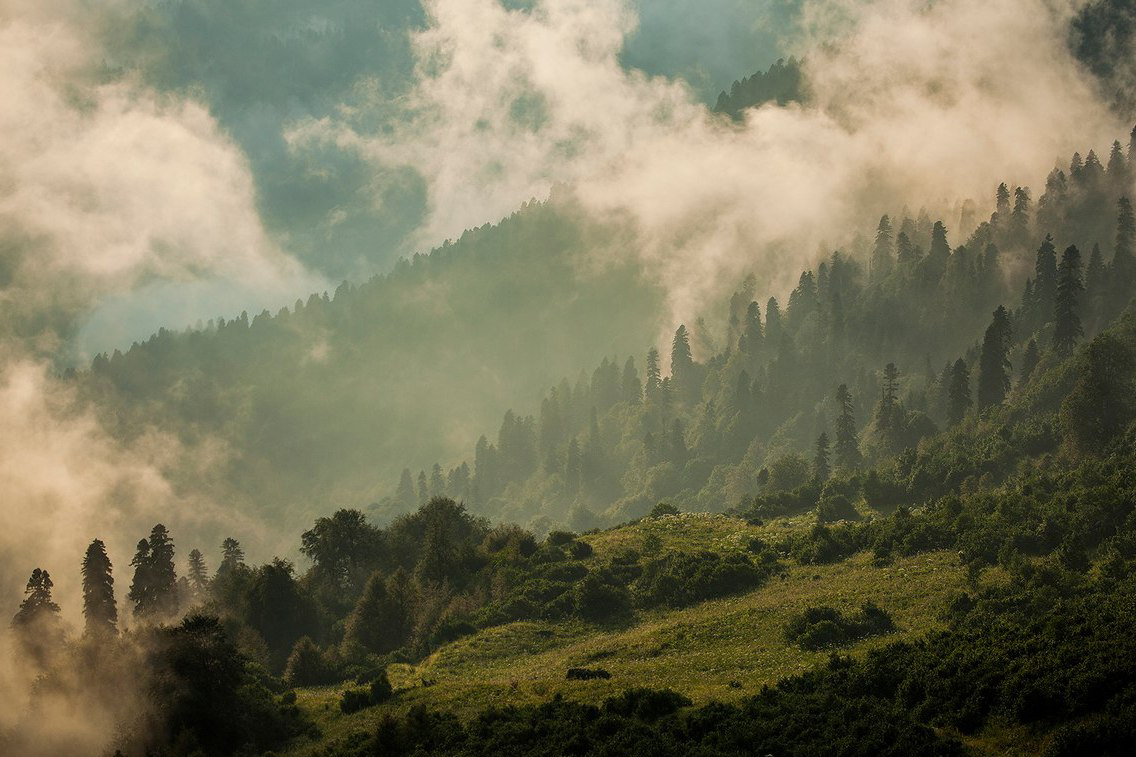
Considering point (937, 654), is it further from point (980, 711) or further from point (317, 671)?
point (317, 671)

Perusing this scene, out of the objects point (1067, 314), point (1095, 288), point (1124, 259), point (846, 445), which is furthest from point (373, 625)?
point (1124, 259)

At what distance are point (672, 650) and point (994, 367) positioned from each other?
4079 inches

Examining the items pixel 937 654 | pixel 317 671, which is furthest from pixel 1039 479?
pixel 317 671

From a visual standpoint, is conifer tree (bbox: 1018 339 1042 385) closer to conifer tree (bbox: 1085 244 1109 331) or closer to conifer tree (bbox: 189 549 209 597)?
conifer tree (bbox: 1085 244 1109 331)

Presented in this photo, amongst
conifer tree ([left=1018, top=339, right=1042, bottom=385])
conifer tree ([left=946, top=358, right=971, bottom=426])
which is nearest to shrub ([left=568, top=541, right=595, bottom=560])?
conifer tree ([left=946, top=358, right=971, bottom=426])

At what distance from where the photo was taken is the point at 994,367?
514 ft

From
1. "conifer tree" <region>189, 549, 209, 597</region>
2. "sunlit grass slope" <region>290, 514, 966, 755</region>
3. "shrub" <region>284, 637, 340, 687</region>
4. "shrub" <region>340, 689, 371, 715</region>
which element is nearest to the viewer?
"sunlit grass slope" <region>290, 514, 966, 755</region>

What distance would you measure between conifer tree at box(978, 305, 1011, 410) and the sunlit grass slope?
230 feet

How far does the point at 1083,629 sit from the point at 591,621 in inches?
2034

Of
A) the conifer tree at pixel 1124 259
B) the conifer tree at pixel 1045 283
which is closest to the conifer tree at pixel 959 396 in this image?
the conifer tree at pixel 1045 283

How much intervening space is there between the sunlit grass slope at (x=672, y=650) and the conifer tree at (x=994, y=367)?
69993mm

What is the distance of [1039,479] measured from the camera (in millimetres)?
97875

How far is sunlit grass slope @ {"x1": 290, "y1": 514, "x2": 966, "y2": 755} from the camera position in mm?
65000

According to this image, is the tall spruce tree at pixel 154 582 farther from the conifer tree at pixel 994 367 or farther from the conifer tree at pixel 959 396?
the conifer tree at pixel 994 367
